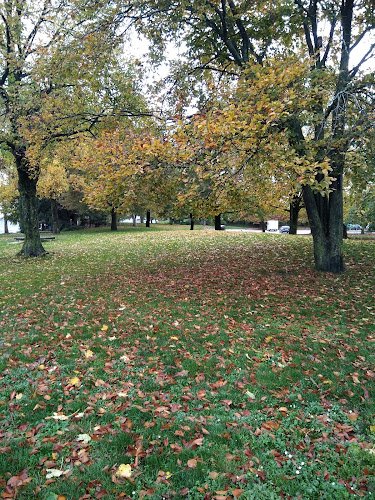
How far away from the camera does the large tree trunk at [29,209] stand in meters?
13.2

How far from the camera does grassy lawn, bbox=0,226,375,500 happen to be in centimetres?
244

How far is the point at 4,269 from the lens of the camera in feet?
36.8

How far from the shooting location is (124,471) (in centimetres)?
247

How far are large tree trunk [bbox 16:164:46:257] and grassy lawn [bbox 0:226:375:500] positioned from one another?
21.6 ft

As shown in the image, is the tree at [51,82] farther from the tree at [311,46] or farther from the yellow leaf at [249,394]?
the yellow leaf at [249,394]

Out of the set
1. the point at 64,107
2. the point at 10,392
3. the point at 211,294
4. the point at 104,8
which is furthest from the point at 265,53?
the point at 10,392

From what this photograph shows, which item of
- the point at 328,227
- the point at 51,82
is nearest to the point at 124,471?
the point at 328,227

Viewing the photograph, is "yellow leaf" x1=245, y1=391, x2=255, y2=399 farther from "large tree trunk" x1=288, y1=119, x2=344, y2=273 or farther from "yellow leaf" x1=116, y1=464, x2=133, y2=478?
"large tree trunk" x1=288, y1=119, x2=344, y2=273

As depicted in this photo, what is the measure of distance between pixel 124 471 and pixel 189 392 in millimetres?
1261

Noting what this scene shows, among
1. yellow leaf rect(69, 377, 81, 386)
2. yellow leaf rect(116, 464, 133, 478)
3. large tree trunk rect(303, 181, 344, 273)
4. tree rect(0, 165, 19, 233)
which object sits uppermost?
tree rect(0, 165, 19, 233)

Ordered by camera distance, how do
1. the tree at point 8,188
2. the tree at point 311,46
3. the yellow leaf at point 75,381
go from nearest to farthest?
the yellow leaf at point 75,381 < the tree at point 311,46 < the tree at point 8,188

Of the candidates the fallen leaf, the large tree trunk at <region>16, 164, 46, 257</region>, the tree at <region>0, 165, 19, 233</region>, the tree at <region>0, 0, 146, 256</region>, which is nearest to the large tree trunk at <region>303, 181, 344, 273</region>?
the tree at <region>0, 0, 146, 256</region>

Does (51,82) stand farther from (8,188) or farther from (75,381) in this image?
(8,188)

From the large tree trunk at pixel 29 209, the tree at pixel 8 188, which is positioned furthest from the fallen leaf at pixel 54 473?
the tree at pixel 8 188
